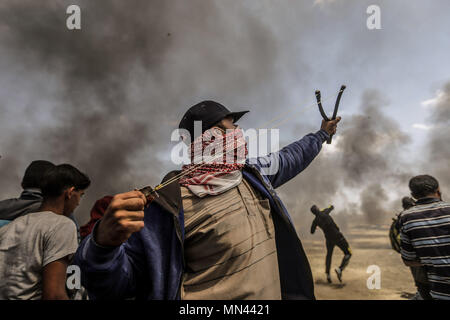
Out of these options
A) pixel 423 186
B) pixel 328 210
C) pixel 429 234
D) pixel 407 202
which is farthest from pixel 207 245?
pixel 328 210

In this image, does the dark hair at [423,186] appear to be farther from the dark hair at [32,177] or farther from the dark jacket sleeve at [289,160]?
the dark hair at [32,177]

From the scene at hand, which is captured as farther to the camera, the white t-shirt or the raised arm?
the white t-shirt

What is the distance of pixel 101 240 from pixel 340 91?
2.95 metres

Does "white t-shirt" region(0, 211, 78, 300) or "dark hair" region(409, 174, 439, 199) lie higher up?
"dark hair" region(409, 174, 439, 199)

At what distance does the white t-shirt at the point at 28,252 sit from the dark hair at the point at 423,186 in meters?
4.16

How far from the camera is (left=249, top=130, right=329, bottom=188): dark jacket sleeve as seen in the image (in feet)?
8.32

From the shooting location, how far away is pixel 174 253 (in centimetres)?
172

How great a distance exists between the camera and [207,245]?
1.78 m

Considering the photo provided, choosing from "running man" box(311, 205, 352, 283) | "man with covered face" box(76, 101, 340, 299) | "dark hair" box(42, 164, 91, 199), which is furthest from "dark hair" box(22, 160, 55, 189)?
"running man" box(311, 205, 352, 283)

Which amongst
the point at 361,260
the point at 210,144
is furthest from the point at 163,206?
the point at 361,260

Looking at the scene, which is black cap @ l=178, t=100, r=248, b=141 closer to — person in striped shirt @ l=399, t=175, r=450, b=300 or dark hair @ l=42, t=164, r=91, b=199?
dark hair @ l=42, t=164, r=91, b=199

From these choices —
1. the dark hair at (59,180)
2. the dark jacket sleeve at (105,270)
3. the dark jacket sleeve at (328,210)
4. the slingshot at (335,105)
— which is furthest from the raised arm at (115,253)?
the dark jacket sleeve at (328,210)

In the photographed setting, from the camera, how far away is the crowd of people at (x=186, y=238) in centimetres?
146

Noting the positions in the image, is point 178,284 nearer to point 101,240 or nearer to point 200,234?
point 200,234
